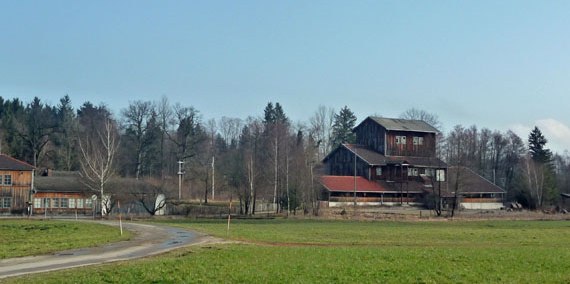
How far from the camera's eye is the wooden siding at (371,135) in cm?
10684

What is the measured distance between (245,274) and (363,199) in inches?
3085

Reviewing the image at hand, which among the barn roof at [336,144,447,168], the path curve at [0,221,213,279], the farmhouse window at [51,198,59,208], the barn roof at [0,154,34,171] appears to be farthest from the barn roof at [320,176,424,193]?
the path curve at [0,221,213,279]

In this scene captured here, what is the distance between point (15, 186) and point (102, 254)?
58784 mm

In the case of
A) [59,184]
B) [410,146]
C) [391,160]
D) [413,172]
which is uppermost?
[410,146]

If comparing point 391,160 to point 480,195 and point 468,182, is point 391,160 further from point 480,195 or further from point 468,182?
point 480,195

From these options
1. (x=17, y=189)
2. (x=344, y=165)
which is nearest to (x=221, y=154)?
(x=344, y=165)

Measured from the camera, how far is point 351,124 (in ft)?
467

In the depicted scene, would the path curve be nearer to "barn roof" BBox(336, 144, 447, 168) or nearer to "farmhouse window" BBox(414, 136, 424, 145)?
"barn roof" BBox(336, 144, 447, 168)

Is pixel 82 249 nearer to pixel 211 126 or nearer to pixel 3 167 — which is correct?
pixel 3 167

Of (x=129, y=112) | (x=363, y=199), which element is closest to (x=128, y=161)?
(x=129, y=112)

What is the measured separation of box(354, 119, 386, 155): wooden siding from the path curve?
73.3 m

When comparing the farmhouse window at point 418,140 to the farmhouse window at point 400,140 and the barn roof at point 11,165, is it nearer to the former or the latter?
the farmhouse window at point 400,140

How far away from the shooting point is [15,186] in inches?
3100

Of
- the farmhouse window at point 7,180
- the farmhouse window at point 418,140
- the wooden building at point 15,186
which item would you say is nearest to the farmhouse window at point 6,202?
the wooden building at point 15,186
